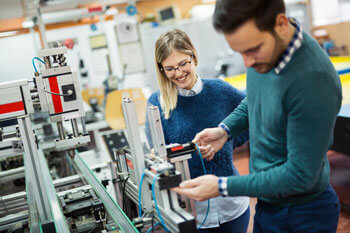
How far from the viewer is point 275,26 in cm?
97

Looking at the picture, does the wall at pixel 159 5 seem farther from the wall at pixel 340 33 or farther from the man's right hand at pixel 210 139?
the man's right hand at pixel 210 139

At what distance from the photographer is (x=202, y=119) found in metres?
1.70

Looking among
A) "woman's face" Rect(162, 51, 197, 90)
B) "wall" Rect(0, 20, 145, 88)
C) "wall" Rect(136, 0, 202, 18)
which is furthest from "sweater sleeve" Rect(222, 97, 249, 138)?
"wall" Rect(136, 0, 202, 18)

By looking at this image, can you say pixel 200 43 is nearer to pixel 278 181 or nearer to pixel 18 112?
pixel 18 112

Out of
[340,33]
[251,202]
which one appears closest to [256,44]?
[251,202]

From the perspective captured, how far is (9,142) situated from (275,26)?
143 centimetres

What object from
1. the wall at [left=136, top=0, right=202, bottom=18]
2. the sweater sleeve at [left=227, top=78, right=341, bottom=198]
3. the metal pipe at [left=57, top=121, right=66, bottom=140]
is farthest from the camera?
the wall at [left=136, top=0, right=202, bottom=18]

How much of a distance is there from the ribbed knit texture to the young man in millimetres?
504

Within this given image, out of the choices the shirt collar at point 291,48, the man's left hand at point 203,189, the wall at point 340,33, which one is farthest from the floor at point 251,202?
the wall at point 340,33

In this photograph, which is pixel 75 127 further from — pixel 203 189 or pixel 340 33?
pixel 340 33

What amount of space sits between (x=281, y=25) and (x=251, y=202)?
288cm

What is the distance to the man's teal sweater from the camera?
94cm

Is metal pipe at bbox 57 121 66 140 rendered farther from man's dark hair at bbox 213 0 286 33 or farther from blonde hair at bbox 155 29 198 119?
man's dark hair at bbox 213 0 286 33

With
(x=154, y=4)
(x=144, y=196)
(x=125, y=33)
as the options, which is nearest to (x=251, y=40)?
(x=144, y=196)
